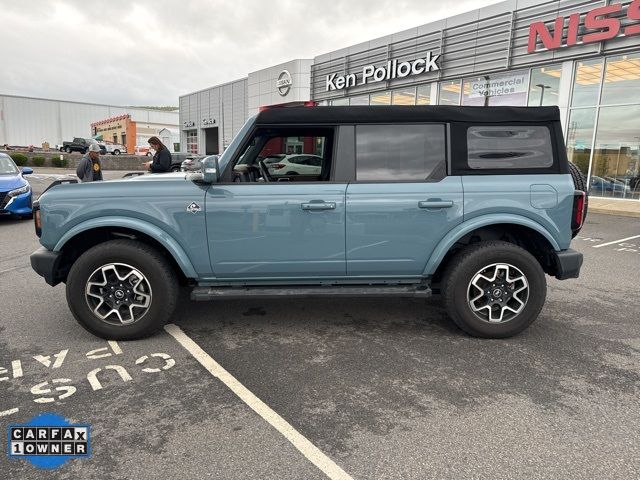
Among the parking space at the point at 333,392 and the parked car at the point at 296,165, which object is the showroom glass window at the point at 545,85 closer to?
the parking space at the point at 333,392

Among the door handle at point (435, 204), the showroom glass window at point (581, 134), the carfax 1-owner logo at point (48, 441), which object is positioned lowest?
the carfax 1-owner logo at point (48, 441)

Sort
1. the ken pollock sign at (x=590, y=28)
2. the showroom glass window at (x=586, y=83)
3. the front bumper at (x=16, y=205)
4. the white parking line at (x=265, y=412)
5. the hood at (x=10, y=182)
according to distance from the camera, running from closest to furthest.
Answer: the white parking line at (x=265, y=412) → the front bumper at (x=16, y=205) → the hood at (x=10, y=182) → the ken pollock sign at (x=590, y=28) → the showroom glass window at (x=586, y=83)

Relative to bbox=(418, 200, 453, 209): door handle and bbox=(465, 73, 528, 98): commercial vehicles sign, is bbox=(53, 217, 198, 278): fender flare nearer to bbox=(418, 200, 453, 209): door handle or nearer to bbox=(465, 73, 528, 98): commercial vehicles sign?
bbox=(418, 200, 453, 209): door handle

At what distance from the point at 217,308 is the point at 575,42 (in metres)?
14.6

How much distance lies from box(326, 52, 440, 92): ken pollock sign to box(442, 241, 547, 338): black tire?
16173 millimetres

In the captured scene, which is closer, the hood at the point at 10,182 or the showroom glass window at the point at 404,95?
the hood at the point at 10,182

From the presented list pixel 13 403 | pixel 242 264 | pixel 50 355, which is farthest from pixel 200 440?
pixel 50 355

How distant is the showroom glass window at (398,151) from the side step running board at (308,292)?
92 cm

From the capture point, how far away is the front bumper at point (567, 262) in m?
3.64

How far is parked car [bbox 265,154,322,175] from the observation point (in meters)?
3.81

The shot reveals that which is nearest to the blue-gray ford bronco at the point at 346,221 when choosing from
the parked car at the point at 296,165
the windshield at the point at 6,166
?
the parked car at the point at 296,165

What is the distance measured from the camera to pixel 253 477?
2.09 m

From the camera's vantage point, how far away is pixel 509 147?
3.66 meters

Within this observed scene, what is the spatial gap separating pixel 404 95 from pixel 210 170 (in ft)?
59.4
